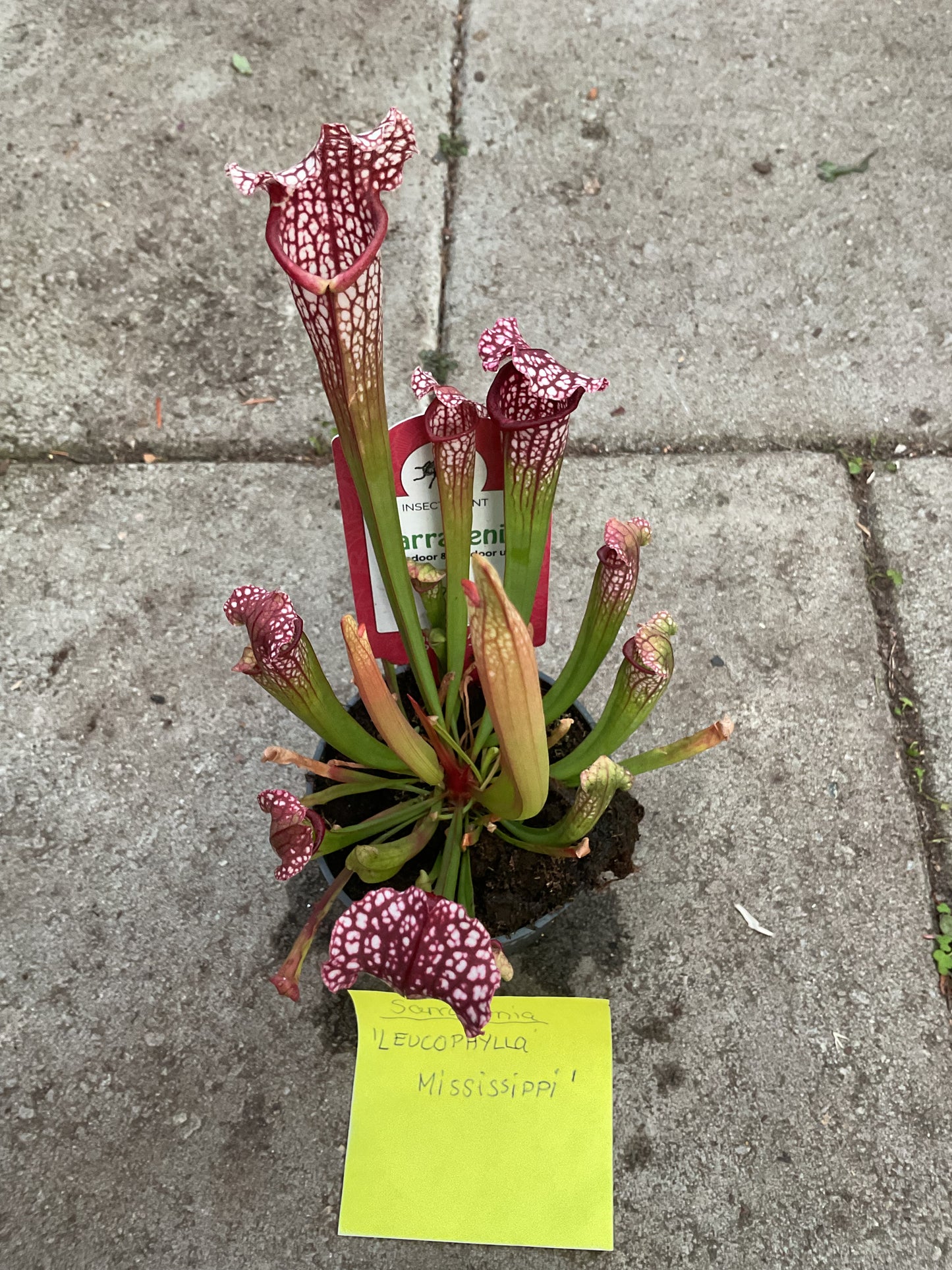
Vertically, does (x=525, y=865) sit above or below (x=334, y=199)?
below

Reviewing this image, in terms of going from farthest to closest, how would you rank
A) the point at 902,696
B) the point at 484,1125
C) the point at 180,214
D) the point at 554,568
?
1. the point at 180,214
2. the point at 554,568
3. the point at 902,696
4. the point at 484,1125

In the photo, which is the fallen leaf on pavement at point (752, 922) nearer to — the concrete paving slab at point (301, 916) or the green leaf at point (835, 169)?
the concrete paving slab at point (301, 916)

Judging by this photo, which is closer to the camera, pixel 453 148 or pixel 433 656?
pixel 433 656

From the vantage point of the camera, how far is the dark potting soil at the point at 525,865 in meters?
0.90

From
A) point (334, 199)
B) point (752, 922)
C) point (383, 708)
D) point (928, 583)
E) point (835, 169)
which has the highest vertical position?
point (835, 169)

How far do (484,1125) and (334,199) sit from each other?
2.99 feet

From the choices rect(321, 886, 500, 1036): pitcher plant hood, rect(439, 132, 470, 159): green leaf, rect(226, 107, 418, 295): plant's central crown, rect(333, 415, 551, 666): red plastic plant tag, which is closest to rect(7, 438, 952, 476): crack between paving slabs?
rect(333, 415, 551, 666): red plastic plant tag

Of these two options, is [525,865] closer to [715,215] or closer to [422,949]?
[422,949]

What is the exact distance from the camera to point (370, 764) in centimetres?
86

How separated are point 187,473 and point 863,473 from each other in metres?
1.07

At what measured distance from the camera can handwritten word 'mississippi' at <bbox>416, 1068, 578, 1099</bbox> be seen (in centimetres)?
97

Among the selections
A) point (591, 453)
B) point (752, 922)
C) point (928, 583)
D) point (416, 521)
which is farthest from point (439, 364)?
point (752, 922)

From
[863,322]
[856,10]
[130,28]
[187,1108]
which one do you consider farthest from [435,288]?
[187,1108]

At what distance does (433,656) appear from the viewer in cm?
97
